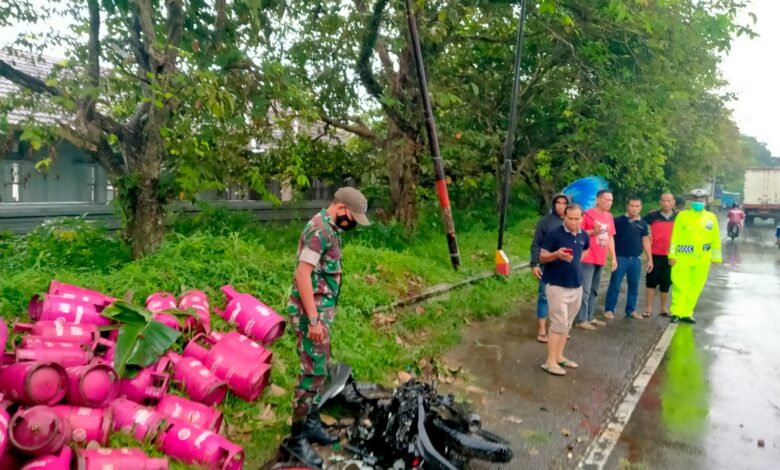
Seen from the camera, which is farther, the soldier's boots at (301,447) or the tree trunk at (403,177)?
the tree trunk at (403,177)

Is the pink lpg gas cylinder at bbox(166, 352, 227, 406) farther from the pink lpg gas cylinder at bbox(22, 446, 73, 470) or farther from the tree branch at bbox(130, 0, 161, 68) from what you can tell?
the tree branch at bbox(130, 0, 161, 68)

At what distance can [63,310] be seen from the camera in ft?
14.7

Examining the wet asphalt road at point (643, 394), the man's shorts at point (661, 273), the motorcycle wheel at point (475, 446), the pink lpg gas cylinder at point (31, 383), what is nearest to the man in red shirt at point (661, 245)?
the man's shorts at point (661, 273)

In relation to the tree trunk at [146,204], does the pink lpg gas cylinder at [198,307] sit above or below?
below

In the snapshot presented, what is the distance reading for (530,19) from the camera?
12.1 m

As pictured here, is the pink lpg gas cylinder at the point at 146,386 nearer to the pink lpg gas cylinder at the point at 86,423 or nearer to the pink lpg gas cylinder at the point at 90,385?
the pink lpg gas cylinder at the point at 90,385

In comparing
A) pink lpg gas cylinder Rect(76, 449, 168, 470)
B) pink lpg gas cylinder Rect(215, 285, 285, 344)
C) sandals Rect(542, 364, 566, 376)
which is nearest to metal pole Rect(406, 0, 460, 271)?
sandals Rect(542, 364, 566, 376)

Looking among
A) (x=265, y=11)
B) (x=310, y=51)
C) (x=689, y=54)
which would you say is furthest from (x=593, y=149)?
(x=265, y=11)

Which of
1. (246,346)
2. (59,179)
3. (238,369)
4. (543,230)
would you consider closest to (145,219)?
(246,346)

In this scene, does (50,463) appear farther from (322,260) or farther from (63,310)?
(322,260)

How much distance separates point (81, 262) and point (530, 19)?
358 inches

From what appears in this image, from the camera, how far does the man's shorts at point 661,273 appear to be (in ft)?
29.8

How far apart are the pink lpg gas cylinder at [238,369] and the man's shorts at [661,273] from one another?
6560 millimetres

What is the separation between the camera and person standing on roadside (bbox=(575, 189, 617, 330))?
7.82 metres
